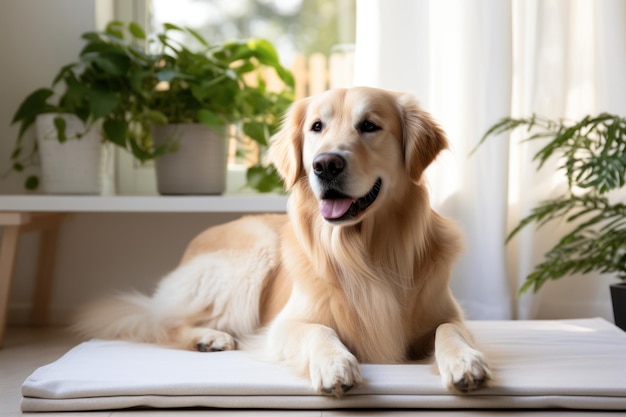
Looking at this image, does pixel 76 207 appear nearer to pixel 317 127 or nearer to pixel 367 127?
pixel 317 127

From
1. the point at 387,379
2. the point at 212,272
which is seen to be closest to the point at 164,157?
the point at 212,272

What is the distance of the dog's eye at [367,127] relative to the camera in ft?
6.28

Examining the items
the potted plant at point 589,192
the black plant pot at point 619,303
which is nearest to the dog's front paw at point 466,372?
the potted plant at point 589,192

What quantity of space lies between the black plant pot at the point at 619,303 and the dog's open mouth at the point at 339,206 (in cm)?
112

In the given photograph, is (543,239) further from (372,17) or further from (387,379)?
(387,379)

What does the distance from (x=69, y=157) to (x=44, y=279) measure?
593 mm

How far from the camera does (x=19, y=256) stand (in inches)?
127

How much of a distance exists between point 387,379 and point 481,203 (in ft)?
4.10

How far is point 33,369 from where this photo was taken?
2.23 meters

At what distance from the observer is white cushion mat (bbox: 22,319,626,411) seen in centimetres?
166

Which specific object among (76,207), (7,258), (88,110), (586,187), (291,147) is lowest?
(7,258)

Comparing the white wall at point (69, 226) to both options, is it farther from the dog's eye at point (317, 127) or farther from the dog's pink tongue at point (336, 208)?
the dog's pink tongue at point (336, 208)

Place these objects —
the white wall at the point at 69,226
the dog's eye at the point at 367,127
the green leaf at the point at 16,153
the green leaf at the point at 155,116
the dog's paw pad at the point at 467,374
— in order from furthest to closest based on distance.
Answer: the white wall at the point at 69,226
the green leaf at the point at 16,153
the green leaf at the point at 155,116
the dog's eye at the point at 367,127
the dog's paw pad at the point at 467,374

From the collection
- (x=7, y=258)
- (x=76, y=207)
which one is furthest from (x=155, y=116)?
(x=7, y=258)
